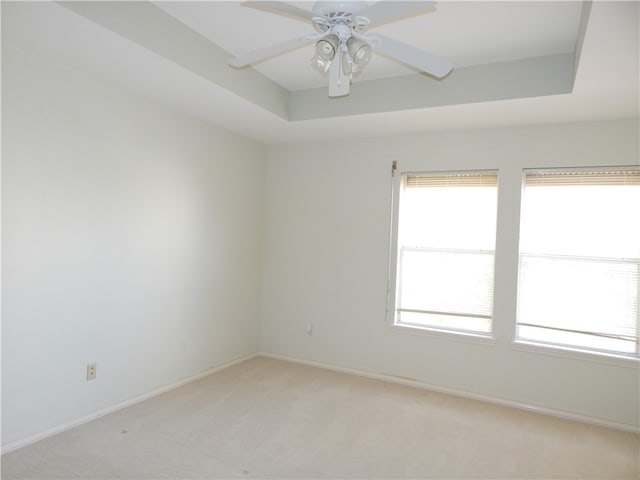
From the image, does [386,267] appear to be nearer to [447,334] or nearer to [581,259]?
[447,334]

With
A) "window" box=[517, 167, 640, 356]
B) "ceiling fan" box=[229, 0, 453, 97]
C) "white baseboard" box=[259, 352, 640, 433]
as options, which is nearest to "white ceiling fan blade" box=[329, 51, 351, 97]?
"ceiling fan" box=[229, 0, 453, 97]

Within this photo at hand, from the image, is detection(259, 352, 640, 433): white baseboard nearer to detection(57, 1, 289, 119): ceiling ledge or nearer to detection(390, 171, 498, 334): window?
detection(390, 171, 498, 334): window

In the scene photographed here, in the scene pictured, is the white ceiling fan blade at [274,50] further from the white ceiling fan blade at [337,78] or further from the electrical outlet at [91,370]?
the electrical outlet at [91,370]

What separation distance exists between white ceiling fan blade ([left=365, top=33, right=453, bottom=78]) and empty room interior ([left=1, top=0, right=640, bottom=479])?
0.06ft

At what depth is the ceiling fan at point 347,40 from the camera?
64.9 inches

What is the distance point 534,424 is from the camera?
3.25 meters

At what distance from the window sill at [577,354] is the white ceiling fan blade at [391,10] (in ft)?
9.64

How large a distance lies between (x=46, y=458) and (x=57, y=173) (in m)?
1.73

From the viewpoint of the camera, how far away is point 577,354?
3.38 meters

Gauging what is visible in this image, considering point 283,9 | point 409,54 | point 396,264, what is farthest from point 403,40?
point 396,264

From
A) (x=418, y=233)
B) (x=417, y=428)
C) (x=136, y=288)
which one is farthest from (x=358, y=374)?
(x=136, y=288)

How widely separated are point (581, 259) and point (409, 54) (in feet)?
8.25

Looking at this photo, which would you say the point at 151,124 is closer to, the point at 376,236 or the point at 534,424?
the point at 376,236

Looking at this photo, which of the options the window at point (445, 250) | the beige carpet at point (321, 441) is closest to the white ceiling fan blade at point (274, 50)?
the beige carpet at point (321, 441)
